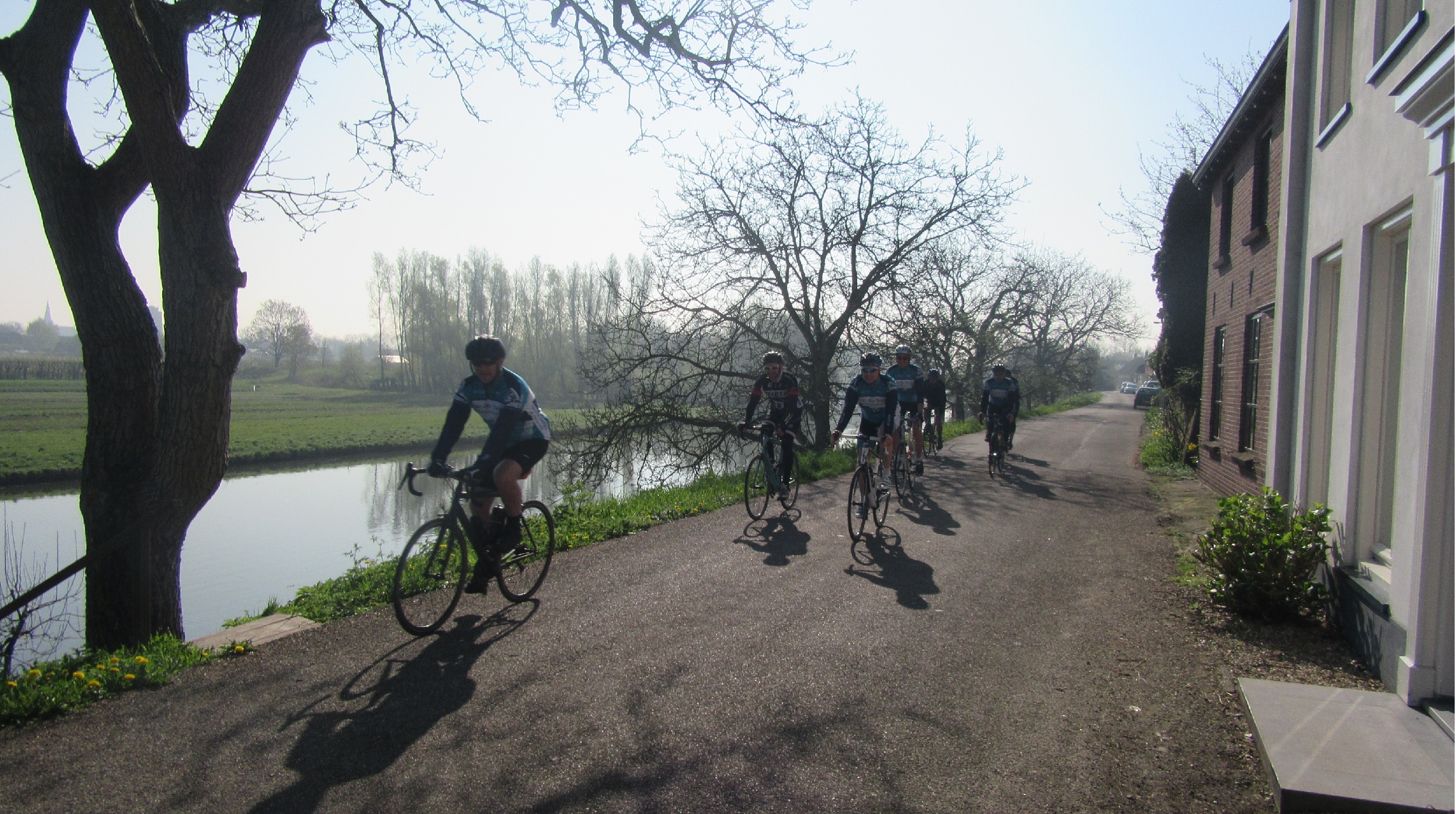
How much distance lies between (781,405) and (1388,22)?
235 inches

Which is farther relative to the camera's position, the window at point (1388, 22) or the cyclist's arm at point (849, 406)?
the cyclist's arm at point (849, 406)

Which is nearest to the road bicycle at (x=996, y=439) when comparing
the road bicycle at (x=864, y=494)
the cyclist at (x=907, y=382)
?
the cyclist at (x=907, y=382)

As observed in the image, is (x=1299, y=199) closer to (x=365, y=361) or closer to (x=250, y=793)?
(x=250, y=793)

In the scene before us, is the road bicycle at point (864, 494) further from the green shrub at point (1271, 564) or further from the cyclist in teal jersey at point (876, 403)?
the green shrub at point (1271, 564)

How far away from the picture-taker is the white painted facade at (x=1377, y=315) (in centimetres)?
384

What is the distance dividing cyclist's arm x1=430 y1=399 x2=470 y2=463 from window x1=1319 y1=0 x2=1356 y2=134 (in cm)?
680

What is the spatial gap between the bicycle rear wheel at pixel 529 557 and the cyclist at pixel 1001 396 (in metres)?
Answer: 9.65

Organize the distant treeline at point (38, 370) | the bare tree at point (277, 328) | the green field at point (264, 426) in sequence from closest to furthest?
1. the green field at point (264, 426)
2. the distant treeline at point (38, 370)
3. the bare tree at point (277, 328)

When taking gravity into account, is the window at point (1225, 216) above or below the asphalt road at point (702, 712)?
above

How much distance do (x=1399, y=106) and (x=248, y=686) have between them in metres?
6.59

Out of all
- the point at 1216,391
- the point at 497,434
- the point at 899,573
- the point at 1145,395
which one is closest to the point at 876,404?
the point at 899,573

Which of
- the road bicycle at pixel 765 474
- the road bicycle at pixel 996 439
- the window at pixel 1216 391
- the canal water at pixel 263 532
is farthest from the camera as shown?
the road bicycle at pixel 996 439

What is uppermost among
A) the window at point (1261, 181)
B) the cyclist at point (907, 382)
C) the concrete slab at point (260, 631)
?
the window at point (1261, 181)

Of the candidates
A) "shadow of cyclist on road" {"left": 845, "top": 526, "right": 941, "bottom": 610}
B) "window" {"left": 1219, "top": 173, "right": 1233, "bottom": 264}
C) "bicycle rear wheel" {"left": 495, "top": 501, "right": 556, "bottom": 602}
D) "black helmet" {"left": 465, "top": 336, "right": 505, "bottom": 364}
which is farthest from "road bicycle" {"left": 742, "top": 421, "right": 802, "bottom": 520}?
"window" {"left": 1219, "top": 173, "right": 1233, "bottom": 264}
